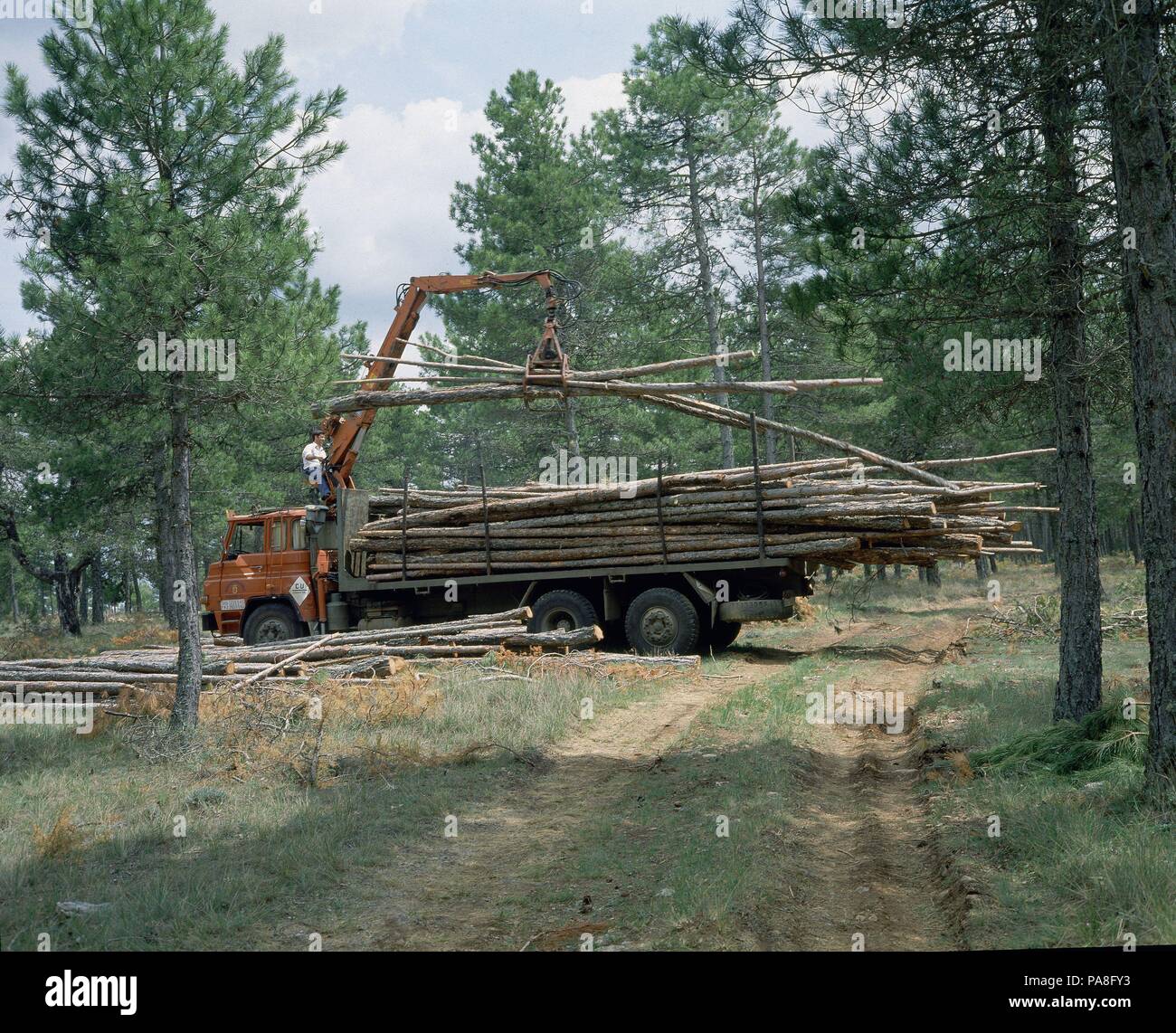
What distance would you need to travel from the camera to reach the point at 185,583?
8.86m

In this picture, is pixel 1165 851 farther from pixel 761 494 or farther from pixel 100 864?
pixel 761 494

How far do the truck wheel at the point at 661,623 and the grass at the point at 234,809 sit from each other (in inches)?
149

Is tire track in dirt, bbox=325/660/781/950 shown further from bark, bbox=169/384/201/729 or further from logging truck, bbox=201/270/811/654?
logging truck, bbox=201/270/811/654

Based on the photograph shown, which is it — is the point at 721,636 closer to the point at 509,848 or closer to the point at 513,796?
the point at 513,796

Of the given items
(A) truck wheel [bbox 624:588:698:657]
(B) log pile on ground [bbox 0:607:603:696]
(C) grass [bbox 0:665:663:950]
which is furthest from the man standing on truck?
(C) grass [bbox 0:665:663:950]

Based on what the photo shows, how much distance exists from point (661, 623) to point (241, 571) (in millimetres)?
7609

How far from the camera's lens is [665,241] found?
23922 millimetres

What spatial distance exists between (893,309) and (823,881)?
5.35 m

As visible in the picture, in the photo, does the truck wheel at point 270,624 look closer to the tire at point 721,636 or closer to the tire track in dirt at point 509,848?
the tire at point 721,636

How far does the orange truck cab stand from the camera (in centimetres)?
1636

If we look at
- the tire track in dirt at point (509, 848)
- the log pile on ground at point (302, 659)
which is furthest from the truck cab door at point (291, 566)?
the tire track in dirt at point (509, 848)

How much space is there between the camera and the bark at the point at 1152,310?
18.5 ft

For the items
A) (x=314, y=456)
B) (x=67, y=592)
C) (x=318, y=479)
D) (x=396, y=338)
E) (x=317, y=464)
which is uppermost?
(x=396, y=338)

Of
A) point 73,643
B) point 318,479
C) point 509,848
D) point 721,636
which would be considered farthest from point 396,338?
point 73,643
